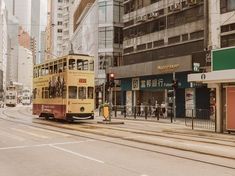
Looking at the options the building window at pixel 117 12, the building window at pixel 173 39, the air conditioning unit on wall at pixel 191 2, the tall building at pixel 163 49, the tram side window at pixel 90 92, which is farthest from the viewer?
A: the building window at pixel 117 12

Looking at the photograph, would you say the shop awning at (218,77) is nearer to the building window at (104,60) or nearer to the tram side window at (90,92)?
the tram side window at (90,92)

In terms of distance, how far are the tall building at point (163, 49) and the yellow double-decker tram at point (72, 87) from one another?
416 inches

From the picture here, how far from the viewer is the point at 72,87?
1160 inches

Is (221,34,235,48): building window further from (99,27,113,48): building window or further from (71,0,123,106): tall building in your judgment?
(99,27,113,48): building window

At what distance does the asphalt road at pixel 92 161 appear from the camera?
1049cm

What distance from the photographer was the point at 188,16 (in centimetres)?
4278

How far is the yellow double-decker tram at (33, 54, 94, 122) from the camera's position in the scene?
29297mm

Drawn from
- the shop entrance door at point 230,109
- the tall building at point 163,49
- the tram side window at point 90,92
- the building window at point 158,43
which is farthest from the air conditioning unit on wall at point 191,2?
the shop entrance door at point 230,109

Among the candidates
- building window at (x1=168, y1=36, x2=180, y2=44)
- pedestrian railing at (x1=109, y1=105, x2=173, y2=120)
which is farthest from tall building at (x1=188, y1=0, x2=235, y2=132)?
building window at (x1=168, y1=36, x2=180, y2=44)

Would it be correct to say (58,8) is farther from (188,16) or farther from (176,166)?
(176,166)

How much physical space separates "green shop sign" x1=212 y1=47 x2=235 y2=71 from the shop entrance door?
4.01 ft

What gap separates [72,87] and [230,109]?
10.6m

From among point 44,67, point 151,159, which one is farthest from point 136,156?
point 44,67

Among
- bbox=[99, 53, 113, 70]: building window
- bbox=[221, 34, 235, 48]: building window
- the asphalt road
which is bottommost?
the asphalt road
